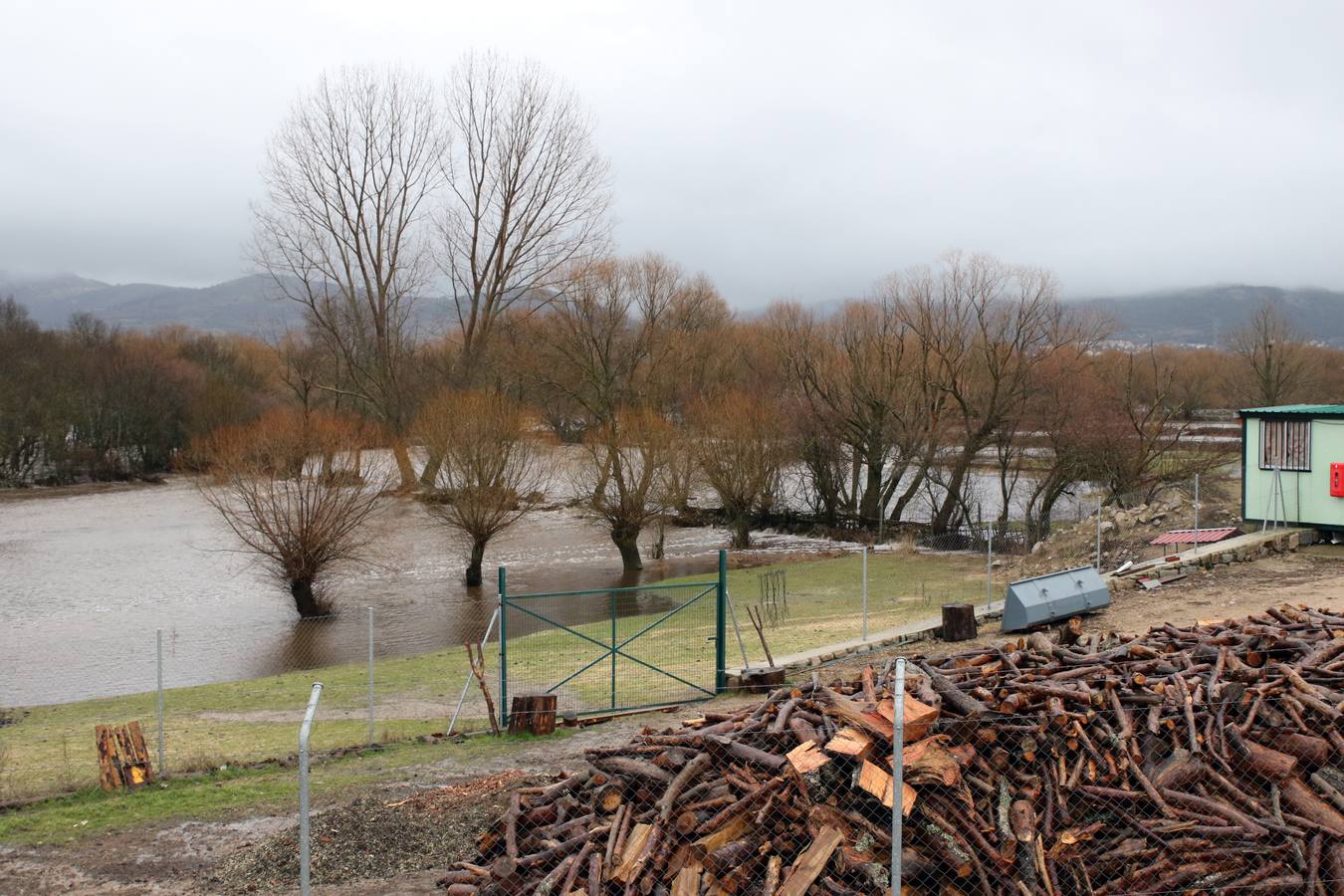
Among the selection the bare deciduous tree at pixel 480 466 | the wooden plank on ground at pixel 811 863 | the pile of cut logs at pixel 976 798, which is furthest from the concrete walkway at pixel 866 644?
the bare deciduous tree at pixel 480 466

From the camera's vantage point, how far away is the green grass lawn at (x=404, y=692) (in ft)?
48.2

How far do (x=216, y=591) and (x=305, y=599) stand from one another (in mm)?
4626

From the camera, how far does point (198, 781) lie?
12.8 metres

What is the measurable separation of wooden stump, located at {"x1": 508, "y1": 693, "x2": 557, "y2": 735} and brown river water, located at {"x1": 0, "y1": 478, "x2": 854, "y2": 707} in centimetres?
1141

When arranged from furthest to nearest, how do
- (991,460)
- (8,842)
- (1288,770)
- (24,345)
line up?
(24,345) < (991,460) < (8,842) < (1288,770)

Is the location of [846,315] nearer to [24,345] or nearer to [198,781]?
[198,781]

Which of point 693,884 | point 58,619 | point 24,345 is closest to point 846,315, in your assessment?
point 58,619

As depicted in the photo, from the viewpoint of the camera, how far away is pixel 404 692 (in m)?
19.0

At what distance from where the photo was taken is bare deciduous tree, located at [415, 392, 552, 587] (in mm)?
35750

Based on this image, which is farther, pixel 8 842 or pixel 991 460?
pixel 991 460

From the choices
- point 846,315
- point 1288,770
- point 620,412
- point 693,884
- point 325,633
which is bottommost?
point 325,633

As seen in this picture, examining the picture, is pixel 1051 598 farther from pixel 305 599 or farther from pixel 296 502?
pixel 296 502

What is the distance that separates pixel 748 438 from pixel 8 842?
119 feet

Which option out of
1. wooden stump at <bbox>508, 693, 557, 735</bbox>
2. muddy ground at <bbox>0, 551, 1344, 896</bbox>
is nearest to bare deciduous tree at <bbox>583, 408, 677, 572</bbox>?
wooden stump at <bbox>508, 693, 557, 735</bbox>
